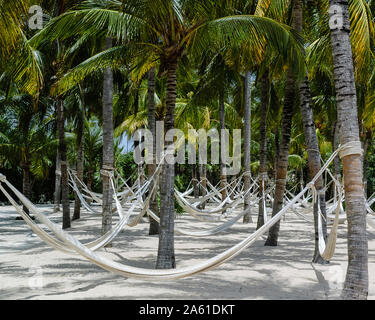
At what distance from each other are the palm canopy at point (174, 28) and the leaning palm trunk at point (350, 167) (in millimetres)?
1267

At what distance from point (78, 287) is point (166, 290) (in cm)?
77

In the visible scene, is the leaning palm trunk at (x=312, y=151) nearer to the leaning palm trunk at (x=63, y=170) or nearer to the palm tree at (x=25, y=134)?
the leaning palm trunk at (x=63, y=170)

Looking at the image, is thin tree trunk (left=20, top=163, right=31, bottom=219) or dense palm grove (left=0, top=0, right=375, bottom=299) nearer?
dense palm grove (left=0, top=0, right=375, bottom=299)

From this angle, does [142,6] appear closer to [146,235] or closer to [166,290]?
[166,290]

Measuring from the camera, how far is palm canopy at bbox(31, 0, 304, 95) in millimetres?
4286

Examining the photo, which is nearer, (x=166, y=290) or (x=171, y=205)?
(x=166, y=290)

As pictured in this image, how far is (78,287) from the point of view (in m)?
3.82

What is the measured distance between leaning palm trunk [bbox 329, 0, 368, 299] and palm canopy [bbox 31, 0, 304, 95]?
49.9 inches

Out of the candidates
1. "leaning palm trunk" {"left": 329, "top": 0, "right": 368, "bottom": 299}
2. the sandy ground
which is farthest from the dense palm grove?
the sandy ground

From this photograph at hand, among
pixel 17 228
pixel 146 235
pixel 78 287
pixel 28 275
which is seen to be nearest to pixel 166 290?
pixel 78 287

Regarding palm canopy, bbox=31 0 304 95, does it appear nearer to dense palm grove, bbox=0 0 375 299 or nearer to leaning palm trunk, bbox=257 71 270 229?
dense palm grove, bbox=0 0 375 299

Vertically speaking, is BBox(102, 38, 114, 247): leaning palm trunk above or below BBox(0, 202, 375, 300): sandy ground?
above

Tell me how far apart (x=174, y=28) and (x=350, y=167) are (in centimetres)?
241

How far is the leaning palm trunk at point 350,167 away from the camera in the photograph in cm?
279
